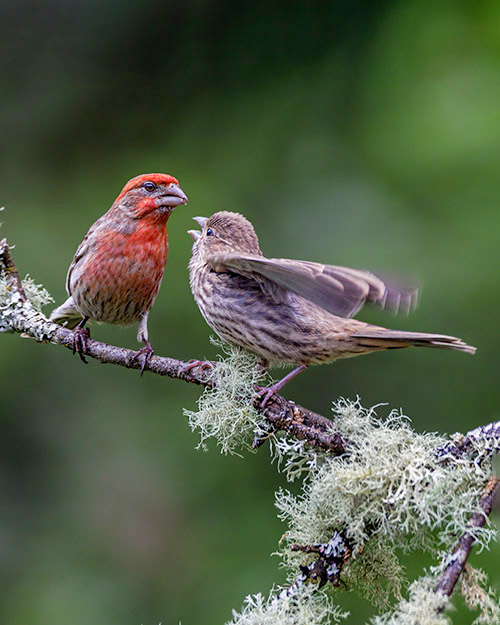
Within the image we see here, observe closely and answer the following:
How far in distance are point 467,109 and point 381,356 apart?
5.58 ft

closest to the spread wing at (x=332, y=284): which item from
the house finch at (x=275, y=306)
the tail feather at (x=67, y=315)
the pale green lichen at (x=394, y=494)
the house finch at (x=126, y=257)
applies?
A: the house finch at (x=275, y=306)

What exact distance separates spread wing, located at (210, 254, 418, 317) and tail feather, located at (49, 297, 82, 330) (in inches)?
48.2

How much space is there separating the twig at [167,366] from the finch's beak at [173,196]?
2.52ft

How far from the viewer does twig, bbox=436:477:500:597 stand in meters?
2.02

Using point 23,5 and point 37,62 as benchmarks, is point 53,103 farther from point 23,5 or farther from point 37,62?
point 23,5

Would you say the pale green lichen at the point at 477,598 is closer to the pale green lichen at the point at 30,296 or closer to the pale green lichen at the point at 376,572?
the pale green lichen at the point at 376,572

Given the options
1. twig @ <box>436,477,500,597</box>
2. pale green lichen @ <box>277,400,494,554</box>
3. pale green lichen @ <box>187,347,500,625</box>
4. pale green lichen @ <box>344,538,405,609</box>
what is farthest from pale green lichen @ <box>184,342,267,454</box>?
twig @ <box>436,477,500,597</box>

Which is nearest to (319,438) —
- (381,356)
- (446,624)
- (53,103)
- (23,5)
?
(446,624)

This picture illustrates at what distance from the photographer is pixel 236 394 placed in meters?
2.94

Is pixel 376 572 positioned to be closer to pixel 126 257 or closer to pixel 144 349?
pixel 144 349

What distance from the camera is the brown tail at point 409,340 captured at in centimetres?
297

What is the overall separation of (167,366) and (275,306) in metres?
0.77

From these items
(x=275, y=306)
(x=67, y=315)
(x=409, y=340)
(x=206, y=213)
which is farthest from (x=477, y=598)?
(x=206, y=213)

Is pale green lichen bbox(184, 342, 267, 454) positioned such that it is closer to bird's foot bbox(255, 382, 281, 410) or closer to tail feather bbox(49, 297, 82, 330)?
bird's foot bbox(255, 382, 281, 410)
